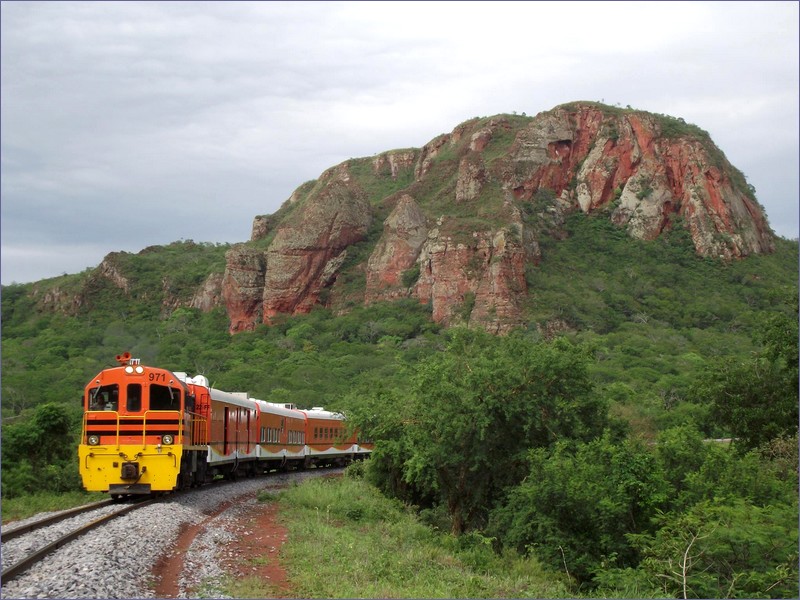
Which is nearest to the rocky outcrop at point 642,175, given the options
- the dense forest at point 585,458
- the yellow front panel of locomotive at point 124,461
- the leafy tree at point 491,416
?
the dense forest at point 585,458

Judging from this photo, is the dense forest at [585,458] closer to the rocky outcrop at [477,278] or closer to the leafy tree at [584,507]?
the leafy tree at [584,507]

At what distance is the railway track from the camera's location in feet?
39.1

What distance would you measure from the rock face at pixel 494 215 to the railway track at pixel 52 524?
80532mm

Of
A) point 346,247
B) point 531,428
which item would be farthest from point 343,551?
point 346,247

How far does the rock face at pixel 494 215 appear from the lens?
106 meters

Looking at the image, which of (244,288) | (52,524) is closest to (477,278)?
(244,288)

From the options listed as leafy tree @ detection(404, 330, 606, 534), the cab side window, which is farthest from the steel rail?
leafy tree @ detection(404, 330, 606, 534)

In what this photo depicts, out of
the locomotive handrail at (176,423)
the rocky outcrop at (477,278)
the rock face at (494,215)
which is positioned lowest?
the locomotive handrail at (176,423)

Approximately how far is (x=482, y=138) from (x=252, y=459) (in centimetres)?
11477

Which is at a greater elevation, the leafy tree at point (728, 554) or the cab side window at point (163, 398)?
the cab side window at point (163, 398)

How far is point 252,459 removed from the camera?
105ft

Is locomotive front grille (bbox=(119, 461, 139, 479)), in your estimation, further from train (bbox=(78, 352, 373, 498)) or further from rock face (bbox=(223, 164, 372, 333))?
rock face (bbox=(223, 164, 372, 333))

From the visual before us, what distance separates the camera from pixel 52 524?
1658 centimetres

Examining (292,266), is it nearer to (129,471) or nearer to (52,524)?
(129,471)
